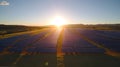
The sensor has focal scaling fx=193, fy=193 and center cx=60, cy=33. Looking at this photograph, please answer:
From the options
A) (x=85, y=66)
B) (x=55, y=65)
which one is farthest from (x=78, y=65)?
(x=55, y=65)

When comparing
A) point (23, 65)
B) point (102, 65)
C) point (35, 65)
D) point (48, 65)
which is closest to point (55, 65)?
point (48, 65)

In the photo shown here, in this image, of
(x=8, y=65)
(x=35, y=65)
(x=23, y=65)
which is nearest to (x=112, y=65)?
(x=35, y=65)

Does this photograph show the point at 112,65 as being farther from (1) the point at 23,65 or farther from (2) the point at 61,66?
(1) the point at 23,65

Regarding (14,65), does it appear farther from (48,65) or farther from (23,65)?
(48,65)

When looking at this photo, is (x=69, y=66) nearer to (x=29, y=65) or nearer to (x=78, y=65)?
(x=78, y=65)

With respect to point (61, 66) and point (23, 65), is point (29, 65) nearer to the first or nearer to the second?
point (23, 65)
